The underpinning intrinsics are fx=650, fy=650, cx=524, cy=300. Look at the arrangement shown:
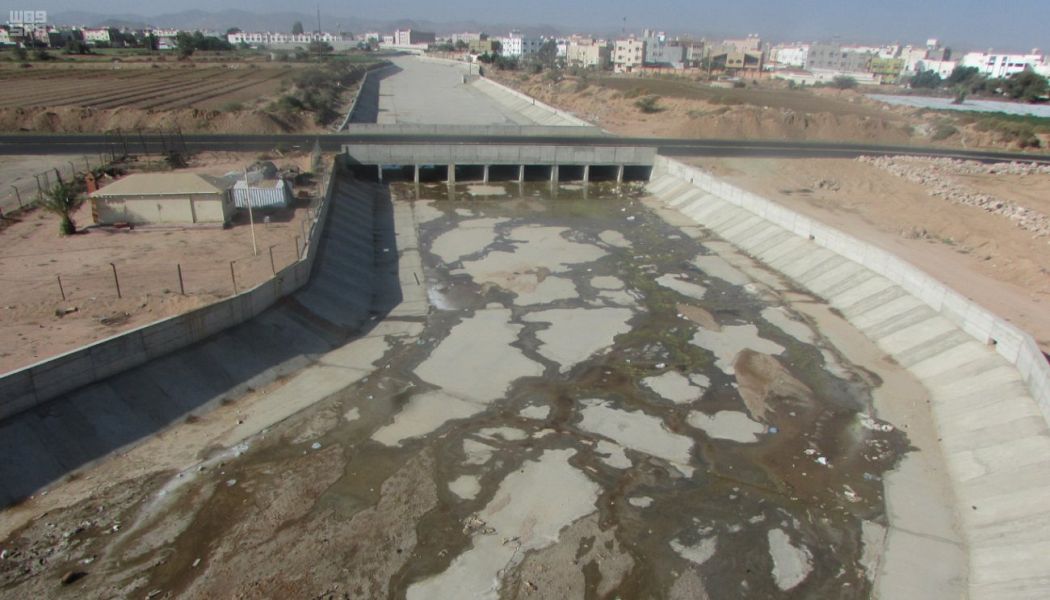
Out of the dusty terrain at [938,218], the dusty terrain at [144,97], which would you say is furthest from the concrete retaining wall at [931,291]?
the dusty terrain at [144,97]

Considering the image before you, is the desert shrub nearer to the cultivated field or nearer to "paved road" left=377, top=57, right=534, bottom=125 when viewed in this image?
"paved road" left=377, top=57, right=534, bottom=125

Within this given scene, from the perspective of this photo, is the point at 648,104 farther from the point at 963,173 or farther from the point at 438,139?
the point at 963,173

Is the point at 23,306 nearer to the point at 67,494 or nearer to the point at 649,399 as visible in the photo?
the point at 67,494

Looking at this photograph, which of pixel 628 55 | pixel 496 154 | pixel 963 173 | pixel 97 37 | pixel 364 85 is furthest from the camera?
pixel 97 37

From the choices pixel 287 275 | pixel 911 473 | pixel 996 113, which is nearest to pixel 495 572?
pixel 911 473

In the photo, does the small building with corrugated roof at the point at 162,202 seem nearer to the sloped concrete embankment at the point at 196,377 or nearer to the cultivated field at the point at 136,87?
the sloped concrete embankment at the point at 196,377

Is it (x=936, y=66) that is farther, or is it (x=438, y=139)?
(x=936, y=66)

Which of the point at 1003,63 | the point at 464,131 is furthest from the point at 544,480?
the point at 1003,63
